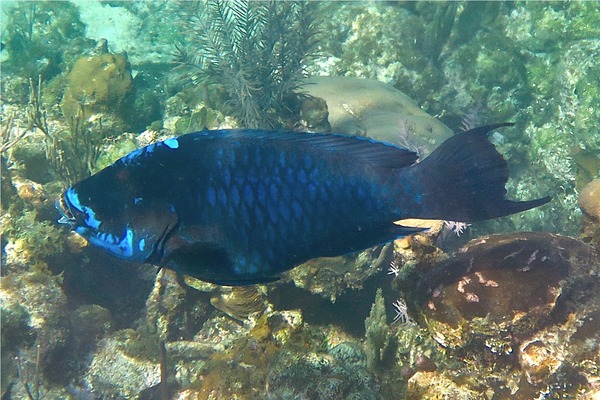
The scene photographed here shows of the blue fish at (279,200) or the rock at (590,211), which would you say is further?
the rock at (590,211)

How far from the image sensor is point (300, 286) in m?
4.23

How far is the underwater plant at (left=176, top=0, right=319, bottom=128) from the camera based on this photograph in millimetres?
6199

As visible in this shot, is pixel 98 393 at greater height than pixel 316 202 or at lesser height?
lesser

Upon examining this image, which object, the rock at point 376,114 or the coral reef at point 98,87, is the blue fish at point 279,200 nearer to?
the rock at point 376,114

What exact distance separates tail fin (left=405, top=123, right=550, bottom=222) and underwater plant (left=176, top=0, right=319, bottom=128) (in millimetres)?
4357

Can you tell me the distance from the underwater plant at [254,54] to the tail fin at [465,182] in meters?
4.36

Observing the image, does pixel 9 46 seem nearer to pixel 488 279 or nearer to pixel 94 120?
pixel 94 120

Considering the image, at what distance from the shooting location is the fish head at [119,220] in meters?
1.90

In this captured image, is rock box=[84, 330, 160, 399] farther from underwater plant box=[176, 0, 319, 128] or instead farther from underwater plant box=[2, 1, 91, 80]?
underwater plant box=[2, 1, 91, 80]

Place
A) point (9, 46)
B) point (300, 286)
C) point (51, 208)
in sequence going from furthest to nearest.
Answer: point (9, 46), point (51, 208), point (300, 286)

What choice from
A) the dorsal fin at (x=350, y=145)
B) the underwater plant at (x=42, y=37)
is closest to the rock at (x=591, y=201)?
the dorsal fin at (x=350, y=145)

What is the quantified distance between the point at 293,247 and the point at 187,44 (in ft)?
37.2

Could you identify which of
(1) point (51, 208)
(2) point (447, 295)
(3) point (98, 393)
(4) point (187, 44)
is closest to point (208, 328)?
(3) point (98, 393)

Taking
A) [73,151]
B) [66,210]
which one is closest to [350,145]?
[66,210]
